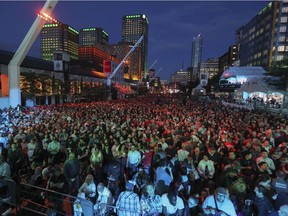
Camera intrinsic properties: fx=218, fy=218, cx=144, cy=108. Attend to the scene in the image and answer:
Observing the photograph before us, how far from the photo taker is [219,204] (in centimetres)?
430

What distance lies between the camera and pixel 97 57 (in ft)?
505

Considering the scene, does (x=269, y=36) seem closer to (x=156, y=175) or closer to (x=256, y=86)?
(x=256, y=86)

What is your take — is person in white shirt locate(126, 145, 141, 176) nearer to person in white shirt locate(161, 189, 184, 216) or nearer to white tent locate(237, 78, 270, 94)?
person in white shirt locate(161, 189, 184, 216)

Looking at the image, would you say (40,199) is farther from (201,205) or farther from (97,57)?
(97,57)

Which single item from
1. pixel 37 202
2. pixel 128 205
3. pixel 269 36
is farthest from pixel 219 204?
pixel 269 36

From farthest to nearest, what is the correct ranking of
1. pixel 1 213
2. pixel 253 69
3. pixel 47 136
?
pixel 253 69 → pixel 47 136 → pixel 1 213

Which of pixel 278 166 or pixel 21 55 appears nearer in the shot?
pixel 278 166

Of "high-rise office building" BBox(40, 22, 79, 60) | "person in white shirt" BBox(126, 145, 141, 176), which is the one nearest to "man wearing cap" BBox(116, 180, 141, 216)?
"person in white shirt" BBox(126, 145, 141, 176)

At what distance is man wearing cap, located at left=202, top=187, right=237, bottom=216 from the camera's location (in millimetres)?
4195

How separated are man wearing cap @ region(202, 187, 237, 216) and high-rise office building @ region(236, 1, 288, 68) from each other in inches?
2813

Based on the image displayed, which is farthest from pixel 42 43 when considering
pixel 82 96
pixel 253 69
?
pixel 253 69

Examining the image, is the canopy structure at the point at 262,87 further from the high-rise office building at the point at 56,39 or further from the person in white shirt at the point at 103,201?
the high-rise office building at the point at 56,39

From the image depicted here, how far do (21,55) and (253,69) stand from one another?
4239cm

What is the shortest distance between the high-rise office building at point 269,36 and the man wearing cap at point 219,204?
71.4 meters
